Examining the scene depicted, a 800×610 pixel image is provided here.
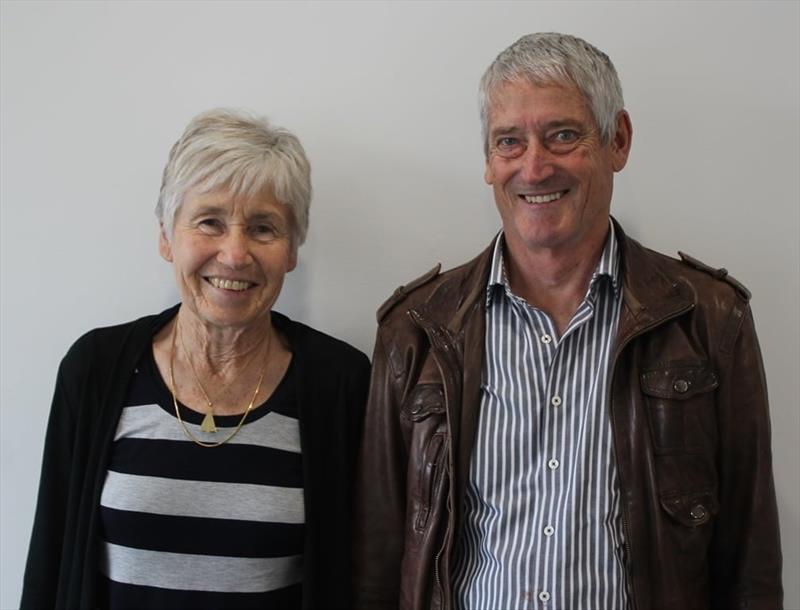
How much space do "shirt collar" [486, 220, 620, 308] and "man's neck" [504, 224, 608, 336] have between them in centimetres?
2

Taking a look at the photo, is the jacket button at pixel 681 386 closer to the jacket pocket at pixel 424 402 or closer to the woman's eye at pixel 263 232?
the jacket pocket at pixel 424 402

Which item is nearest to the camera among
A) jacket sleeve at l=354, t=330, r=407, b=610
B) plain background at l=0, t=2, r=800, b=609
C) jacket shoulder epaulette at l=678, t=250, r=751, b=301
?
jacket shoulder epaulette at l=678, t=250, r=751, b=301

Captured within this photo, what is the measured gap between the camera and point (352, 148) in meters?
1.91

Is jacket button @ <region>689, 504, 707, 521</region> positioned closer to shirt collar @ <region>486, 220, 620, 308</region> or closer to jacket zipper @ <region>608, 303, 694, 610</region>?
jacket zipper @ <region>608, 303, 694, 610</region>

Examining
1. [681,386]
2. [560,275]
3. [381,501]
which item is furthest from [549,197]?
[381,501]

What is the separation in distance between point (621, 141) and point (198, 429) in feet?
3.47

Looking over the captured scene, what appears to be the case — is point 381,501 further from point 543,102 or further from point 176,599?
point 543,102

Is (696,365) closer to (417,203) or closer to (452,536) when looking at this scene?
(452,536)

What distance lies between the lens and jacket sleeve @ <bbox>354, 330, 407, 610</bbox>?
1597 mm

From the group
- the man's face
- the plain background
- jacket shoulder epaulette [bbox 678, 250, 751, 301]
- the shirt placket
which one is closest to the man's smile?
the man's face

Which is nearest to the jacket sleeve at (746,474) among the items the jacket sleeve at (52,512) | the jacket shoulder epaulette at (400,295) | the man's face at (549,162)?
the man's face at (549,162)

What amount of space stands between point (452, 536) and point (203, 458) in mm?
528

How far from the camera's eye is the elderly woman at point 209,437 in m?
1.52

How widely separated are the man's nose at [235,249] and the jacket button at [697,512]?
38.4 inches
